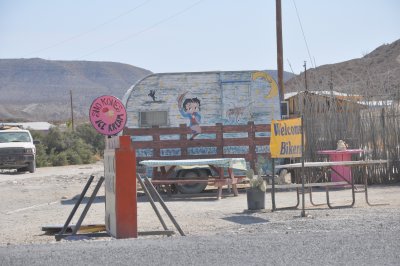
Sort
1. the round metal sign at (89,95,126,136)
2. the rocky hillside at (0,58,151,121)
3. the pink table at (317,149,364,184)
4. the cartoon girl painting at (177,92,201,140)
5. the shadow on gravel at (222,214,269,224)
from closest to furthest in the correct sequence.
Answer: the shadow on gravel at (222,214,269,224)
the round metal sign at (89,95,126,136)
the pink table at (317,149,364,184)
the cartoon girl painting at (177,92,201,140)
the rocky hillside at (0,58,151,121)

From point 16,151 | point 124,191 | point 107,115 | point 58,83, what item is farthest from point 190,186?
point 58,83

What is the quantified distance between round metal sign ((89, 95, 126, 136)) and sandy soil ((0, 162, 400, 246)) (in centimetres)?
171

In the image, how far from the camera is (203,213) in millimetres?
14703

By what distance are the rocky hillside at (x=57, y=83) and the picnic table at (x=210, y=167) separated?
119m

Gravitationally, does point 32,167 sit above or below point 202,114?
below

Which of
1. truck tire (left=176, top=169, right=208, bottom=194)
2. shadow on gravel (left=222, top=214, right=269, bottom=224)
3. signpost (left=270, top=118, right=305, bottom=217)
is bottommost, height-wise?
shadow on gravel (left=222, top=214, right=269, bottom=224)

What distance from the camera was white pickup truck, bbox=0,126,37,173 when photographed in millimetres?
31203

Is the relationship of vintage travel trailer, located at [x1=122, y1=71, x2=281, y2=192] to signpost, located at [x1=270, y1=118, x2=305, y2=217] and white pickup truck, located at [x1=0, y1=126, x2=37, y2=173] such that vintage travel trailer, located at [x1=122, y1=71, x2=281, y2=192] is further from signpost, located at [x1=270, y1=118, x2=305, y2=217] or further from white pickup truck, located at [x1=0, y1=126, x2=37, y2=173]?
white pickup truck, located at [x1=0, y1=126, x2=37, y2=173]

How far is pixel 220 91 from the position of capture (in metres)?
20.5

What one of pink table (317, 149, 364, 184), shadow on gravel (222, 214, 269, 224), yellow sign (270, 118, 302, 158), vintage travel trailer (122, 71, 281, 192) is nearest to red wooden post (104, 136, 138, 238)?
shadow on gravel (222, 214, 269, 224)

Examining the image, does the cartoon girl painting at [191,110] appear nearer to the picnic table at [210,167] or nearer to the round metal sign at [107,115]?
the picnic table at [210,167]

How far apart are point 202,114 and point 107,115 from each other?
6.09 metres

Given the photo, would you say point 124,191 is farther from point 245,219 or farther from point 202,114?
point 202,114

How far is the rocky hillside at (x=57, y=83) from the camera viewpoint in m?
145
